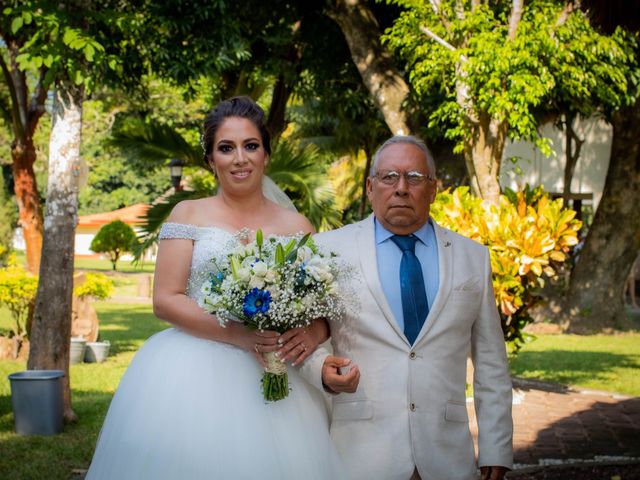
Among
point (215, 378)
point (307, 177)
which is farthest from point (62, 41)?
point (307, 177)

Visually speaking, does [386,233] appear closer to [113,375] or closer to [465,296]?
[465,296]

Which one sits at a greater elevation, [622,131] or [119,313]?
[622,131]

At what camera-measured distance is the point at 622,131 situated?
792 inches

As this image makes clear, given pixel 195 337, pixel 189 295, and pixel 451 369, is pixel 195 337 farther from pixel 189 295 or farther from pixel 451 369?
pixel 451 369

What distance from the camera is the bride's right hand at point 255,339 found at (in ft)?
12.9

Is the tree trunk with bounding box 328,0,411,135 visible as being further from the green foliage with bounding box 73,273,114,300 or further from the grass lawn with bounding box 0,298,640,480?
the green foliage with bounding box 73,273,114,300

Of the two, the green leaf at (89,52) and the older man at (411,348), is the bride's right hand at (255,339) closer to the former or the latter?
the older man at (411,348)

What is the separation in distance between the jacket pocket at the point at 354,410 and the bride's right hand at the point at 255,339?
0.37 m

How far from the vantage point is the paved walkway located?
339 inches

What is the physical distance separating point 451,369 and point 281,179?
1383 centimetres

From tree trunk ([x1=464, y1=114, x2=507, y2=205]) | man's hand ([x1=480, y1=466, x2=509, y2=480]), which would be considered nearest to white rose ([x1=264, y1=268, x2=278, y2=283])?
man's hand ([x1=480, y1=466, x2=509, y2=480])

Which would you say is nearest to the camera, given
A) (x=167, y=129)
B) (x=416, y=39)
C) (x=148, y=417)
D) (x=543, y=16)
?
(x=148, y=417)

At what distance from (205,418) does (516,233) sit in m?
6.28

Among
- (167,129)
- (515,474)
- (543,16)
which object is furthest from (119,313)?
(515,474)
